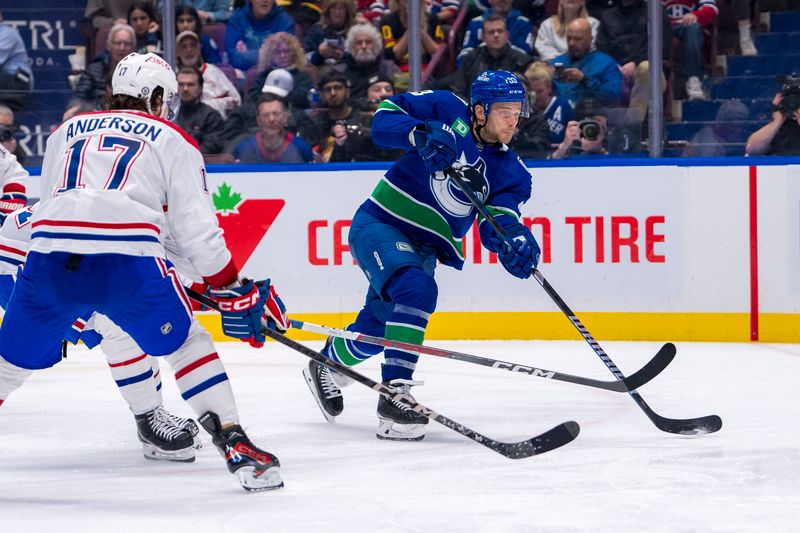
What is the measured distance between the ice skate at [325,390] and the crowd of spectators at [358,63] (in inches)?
85.2

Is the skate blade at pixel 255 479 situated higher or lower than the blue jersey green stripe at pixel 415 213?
lower

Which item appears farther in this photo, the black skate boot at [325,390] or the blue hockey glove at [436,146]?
the black skate boot at [325,390]

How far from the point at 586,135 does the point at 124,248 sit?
341cm

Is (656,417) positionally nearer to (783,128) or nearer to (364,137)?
(783,128)

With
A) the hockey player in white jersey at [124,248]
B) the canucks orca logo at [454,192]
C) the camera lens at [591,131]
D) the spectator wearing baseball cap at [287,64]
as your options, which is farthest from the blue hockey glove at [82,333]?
the camera lens at [591,131]

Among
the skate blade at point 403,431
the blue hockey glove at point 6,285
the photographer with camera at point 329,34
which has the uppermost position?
the photographer with camera at point 329,34

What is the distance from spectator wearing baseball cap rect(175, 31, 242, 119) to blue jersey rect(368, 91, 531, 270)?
2428 mm

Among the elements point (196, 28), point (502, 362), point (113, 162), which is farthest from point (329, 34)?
point (113, 162)

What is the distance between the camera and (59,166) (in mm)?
2789

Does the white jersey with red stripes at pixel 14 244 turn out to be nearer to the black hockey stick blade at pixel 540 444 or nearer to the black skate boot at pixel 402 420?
the black skate boot at pixel 402 420

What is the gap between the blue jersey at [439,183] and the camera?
373cm

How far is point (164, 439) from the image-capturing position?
328 centimetres

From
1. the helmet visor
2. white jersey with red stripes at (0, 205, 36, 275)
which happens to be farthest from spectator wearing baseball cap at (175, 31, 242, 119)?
the helmet visor

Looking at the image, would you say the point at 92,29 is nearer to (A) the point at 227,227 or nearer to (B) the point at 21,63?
(B) the point at 21,63
